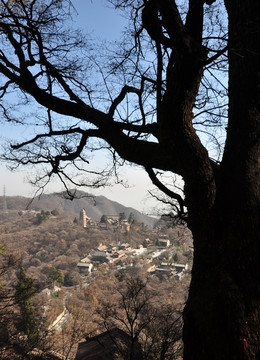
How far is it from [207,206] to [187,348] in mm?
908

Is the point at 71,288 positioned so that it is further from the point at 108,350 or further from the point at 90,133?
the point at 90,133

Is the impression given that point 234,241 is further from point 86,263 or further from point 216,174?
point 86,263

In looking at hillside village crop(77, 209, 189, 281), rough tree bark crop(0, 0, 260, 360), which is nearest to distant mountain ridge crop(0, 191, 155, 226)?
hillside village crop(77, 209, 189, 281)

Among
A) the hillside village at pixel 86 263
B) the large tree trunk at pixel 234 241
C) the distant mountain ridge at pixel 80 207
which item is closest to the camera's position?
the large tree trunk at pixel 234 241

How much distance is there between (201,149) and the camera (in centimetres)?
187

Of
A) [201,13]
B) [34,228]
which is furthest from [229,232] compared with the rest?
[34,228]

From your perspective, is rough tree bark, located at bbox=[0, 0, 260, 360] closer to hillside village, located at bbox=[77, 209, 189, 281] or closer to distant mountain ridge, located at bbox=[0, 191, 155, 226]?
hillside village, located at bbox=[77, 209, 189, 281]

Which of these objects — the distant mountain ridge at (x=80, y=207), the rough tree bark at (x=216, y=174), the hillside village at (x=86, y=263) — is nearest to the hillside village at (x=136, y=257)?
the hillside village at (x=86, y=263)

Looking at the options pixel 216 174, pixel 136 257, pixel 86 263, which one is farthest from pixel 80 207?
pixel 216 174

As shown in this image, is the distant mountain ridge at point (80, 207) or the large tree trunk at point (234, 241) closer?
the large tree trunk at point (234, 241)

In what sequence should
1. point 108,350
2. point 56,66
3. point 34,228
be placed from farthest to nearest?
1. point 34,228
2. point 108,350
3. point 56,66

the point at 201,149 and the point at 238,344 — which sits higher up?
the point at 201,149

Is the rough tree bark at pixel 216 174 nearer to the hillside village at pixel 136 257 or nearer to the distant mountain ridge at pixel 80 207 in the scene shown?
the hillside village at pixel 136 257

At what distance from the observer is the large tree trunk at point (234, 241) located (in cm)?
144
